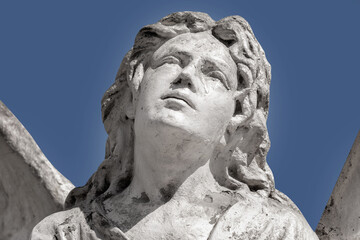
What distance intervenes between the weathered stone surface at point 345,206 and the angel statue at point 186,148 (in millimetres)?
372

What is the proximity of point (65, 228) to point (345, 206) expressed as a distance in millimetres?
2088

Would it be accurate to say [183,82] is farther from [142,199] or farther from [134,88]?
[142,199]

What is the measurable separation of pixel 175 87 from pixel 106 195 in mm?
977

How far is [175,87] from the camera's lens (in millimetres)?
8266

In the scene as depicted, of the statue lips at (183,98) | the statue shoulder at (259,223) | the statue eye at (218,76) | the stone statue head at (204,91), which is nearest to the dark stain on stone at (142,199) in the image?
the stone statue head at (204,91)

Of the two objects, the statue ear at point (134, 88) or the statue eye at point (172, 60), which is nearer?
the statue eye at point (172, 60)

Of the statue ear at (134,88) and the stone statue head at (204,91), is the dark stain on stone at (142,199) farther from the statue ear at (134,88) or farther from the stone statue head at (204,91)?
the statue ear at (134,88)

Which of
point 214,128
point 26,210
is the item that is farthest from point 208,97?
point 26,210

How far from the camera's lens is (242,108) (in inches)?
338

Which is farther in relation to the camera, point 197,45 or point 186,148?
point 197,45

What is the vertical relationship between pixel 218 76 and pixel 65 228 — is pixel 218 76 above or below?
above

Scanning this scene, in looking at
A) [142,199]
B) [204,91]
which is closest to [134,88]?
[204,91]

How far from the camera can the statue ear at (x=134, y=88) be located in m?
8.62

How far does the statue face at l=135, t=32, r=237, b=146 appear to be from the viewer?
319 inches
